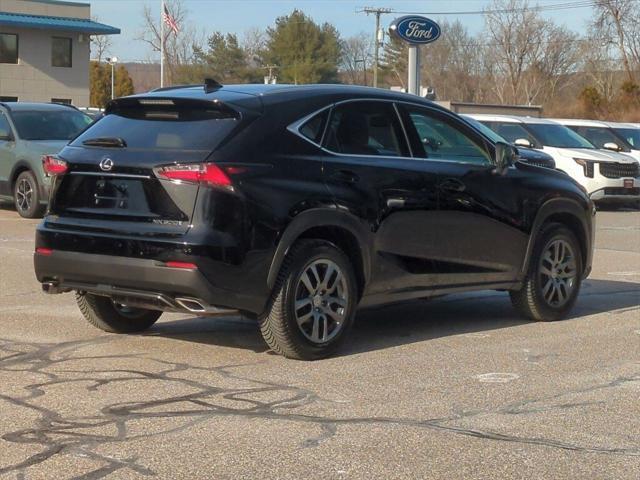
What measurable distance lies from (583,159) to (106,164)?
16.1m

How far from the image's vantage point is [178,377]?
→ 6766 mm

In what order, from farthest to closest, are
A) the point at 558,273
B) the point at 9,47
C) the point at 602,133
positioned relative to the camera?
1. the point at 9,47
2. the point at 602,133
3. the point at 558,273

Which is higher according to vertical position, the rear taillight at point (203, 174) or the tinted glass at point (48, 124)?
the tinted glass at point (48, 124)

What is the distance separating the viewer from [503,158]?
28.2 feet

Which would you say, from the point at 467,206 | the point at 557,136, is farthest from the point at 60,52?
the point at 467,206

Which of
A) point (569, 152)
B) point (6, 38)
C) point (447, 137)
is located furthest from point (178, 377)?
point (6, 38)

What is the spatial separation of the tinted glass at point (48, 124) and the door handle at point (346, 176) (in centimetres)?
1059

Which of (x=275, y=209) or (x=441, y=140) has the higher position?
(x=441, y=140)

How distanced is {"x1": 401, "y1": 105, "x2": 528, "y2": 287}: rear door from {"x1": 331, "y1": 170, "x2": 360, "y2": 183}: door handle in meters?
0.77

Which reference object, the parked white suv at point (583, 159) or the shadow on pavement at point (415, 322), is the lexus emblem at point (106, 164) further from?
the parked white suv at point (583, 159)

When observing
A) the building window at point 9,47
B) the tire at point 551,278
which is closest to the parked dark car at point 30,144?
the tire at point 551,278

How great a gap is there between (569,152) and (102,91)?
175 feet

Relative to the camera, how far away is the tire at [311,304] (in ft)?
23.1

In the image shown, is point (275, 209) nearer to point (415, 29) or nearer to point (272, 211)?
point (272, 211)
